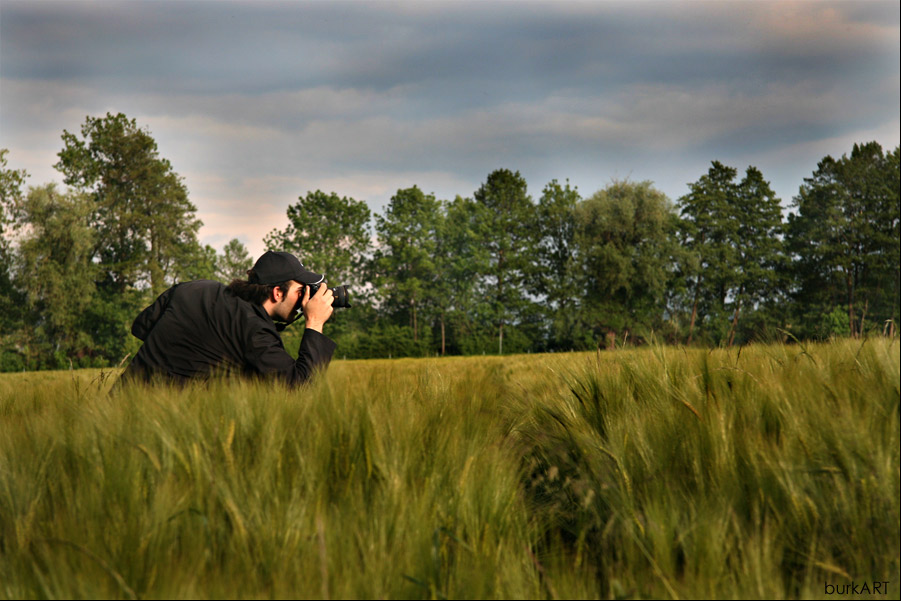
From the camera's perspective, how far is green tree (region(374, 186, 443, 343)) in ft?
167

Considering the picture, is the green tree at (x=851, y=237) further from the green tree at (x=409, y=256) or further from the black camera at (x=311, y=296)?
the black camera at (x=311, y=296)

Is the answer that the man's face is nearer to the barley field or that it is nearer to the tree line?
the barley field

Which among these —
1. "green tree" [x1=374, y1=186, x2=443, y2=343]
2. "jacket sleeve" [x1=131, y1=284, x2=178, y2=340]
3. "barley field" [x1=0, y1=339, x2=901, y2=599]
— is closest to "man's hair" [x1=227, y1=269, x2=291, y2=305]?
"jacket sleeve" [x1=131, y1=284, x2=178, y2=340]

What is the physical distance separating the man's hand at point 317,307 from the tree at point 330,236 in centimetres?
4592

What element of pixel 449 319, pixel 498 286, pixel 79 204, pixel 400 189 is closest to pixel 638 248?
pixel 498 286

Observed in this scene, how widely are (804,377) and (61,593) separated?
2170 millimetres

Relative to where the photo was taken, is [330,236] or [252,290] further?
[330,236]

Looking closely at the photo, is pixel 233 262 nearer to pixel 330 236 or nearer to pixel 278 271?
pixel 330 236

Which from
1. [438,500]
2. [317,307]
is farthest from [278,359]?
[438,500]

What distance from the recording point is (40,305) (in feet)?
140

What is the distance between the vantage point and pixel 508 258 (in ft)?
176

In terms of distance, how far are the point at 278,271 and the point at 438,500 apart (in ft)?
8.33

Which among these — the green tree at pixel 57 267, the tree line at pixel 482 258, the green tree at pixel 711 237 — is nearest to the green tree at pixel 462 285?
the tree line at pixel 482 258

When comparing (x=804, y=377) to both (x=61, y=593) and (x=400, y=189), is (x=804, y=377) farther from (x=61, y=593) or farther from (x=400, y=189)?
(x=400, y=189)
